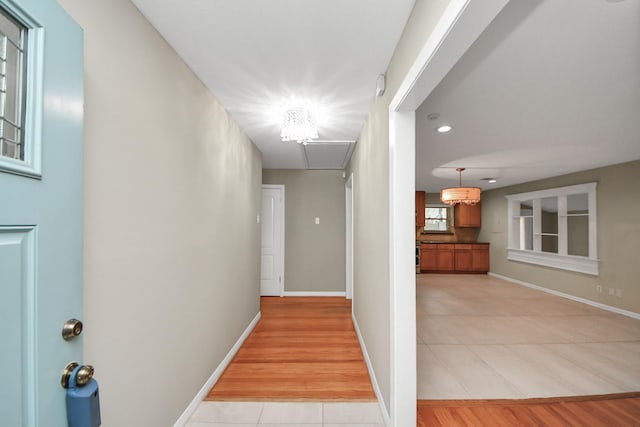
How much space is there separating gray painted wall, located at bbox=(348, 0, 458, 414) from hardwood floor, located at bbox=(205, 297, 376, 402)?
11.1 inches

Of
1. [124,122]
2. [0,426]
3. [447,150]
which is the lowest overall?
[0,426]

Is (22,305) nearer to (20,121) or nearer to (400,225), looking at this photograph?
(20,121)

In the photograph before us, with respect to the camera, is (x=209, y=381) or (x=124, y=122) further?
(x=209, y=381)

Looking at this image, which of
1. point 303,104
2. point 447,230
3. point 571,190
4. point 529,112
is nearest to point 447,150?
point 529,112

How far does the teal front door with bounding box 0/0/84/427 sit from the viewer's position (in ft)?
2.22

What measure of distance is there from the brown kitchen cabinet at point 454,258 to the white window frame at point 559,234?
34.3 inches

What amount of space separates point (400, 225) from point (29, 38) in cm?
161

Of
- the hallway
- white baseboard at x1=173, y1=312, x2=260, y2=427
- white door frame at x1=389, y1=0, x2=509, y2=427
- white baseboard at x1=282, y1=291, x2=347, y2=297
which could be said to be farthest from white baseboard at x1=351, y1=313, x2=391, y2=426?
white baseboard at x1=282, y1=291, x2=347, y2=297

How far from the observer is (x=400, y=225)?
1.62 m

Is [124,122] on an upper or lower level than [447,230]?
upper

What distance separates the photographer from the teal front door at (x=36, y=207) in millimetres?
676

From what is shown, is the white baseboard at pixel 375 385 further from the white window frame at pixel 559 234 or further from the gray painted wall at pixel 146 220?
the white window frame at pixel 559 234

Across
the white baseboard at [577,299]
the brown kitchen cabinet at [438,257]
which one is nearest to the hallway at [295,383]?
the white baseboard at [577,299]

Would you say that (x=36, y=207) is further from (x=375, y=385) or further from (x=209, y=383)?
(x=375, y=385)
